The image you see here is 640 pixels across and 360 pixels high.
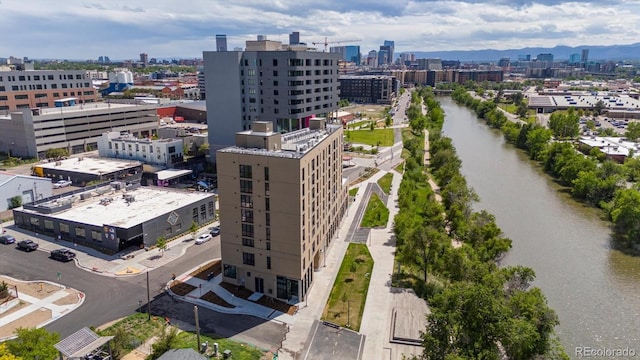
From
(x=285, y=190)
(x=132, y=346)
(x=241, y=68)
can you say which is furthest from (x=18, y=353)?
(x=241, y=68)

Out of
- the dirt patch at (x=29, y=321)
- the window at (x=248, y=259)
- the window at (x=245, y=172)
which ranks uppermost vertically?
the window at (x=245, y=172)

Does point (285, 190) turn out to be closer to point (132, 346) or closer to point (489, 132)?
point (132, 346)

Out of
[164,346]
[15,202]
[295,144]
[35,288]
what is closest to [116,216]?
[35,288]

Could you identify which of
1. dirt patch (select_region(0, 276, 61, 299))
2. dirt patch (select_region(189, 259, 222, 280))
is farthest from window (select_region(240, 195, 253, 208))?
dirt patch (select_region(0, 276, 61, 299))

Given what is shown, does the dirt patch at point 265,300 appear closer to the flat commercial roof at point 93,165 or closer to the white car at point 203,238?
the white car at point 203,238

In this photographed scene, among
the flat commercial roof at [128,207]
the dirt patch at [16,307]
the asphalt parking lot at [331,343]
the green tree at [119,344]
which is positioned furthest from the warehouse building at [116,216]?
the asphalt parking lot at [331,343]

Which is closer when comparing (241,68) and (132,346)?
(132,346)

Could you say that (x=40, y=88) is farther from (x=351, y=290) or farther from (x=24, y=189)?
(x=351, y=290)
